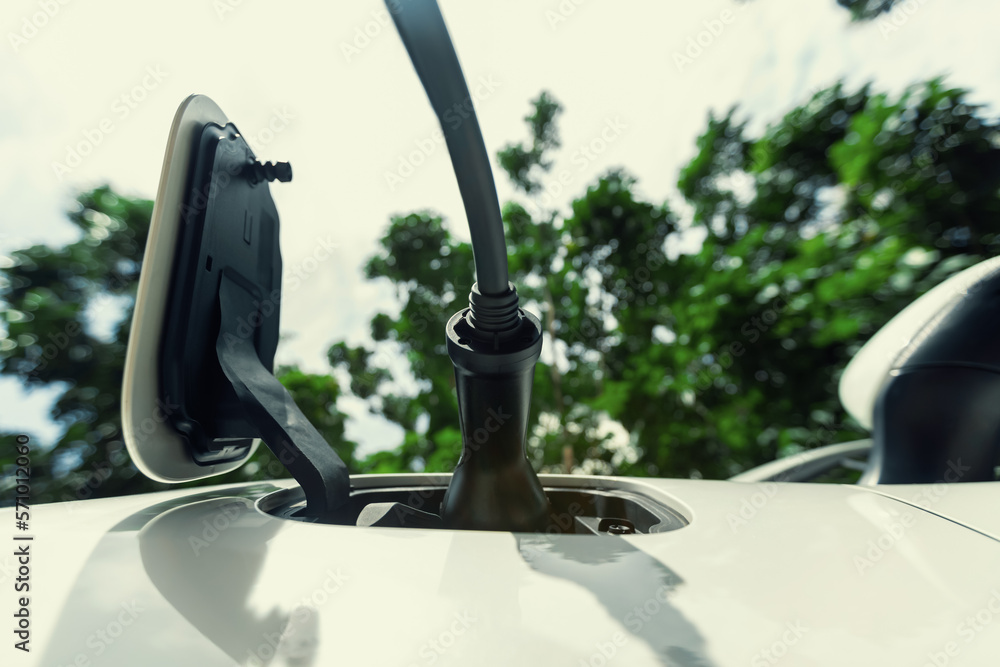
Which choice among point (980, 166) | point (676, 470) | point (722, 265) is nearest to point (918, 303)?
point (980, 166)

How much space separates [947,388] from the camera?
93 cm

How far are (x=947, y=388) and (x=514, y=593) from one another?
93cm

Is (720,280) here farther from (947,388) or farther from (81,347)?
(81,347)

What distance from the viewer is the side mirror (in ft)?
3.01

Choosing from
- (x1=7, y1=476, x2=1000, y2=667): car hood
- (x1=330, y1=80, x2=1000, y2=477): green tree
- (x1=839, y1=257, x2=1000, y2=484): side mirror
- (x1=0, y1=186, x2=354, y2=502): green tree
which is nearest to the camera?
(x1=7, y1=476, x2=1000, y2=667): car hood

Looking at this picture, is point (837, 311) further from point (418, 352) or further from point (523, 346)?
point (418, 352)

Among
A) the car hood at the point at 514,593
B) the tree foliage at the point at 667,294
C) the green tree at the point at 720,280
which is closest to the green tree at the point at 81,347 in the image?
the tree foliage at the point at 667,294

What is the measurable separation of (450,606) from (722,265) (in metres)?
4.55

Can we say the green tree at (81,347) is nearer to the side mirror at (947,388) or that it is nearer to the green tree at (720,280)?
the green tree at (720,280)

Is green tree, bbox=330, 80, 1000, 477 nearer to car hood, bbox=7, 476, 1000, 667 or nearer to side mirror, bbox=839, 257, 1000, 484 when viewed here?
side mirror, bbox=839, 257, 1000, 484

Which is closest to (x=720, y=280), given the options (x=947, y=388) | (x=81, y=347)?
(x=947, y=388)

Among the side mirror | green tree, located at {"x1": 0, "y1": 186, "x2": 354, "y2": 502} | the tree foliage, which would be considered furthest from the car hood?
green tree, located at {"x1": 0, "y1": 186, "x2": 354, "y2": 502}

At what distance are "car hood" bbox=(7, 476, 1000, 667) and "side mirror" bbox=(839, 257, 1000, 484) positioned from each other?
421mm

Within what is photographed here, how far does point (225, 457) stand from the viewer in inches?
34.6
